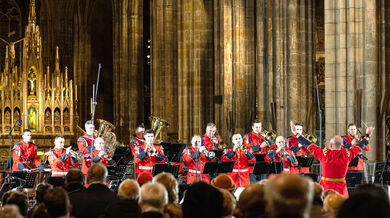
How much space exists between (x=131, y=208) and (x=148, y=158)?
7597 millimetres

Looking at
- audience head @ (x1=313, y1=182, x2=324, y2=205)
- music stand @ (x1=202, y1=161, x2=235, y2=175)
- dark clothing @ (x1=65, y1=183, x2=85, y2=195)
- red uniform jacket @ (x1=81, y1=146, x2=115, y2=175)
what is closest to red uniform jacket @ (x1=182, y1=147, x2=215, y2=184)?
music stand @ (x1=202, y1=161, x2=235, y2=175)

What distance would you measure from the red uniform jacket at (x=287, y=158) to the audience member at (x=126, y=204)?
7824 mm

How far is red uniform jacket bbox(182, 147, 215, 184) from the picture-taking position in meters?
13.6

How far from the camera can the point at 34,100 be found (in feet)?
85.9

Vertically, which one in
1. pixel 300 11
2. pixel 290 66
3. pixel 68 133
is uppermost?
pixel 300 11

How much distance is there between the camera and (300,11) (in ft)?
65.5

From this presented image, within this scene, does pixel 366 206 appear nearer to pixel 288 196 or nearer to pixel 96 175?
pixel 288 196

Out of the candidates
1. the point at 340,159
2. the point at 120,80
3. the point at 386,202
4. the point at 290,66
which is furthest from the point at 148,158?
the point at 120,80

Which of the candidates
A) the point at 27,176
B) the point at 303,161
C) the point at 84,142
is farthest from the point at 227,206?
the point at 84,142

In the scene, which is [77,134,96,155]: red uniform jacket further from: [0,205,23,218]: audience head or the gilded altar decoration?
the gilded altar decoration

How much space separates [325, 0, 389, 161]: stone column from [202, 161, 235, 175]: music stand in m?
3.29

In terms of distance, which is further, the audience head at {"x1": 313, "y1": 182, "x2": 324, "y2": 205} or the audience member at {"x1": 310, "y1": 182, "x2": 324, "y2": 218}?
the audience head at {"x1": 313, "y1": 182, "x2": 324, "y2": 205}

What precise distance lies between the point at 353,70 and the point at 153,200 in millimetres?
10346

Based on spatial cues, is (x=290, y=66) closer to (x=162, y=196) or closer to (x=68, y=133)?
(x=68, y=133)
